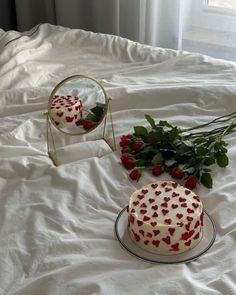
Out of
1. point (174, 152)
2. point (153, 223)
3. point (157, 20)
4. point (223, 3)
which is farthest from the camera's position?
point (157, 20)

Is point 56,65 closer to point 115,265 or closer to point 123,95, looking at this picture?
point 123,95

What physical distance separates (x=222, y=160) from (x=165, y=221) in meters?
0.33

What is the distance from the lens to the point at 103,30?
8.46ft

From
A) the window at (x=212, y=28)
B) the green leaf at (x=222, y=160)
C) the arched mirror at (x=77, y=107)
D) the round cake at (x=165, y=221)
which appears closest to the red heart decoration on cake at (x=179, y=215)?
the round cake at (x=165, y=221)

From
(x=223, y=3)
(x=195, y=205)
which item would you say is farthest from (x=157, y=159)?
(x=223, y=3)

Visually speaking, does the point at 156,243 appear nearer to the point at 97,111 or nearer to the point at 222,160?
the point at 222,160

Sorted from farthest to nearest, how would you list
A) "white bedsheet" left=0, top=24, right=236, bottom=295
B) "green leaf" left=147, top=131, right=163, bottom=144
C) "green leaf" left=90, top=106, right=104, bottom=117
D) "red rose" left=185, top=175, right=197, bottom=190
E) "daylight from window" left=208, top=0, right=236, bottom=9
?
"daylight from window" left=208, top=0, right=236, bottom=9, "green leaf" left=90, top=106, right=104, bottom=117, "green leaf" left=147, top=131, right=163, bottom=144, "red rose" left=185, top=175, right=197, bottom=190, "white bedsheet" left=0, top=24, right=236, bottom=295

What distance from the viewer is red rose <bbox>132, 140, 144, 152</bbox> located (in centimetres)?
134

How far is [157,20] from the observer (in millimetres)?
2443

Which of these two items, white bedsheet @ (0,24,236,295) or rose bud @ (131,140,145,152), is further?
rose bud @ (131,140,145,152)

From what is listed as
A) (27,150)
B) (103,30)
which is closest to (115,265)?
(27,150)

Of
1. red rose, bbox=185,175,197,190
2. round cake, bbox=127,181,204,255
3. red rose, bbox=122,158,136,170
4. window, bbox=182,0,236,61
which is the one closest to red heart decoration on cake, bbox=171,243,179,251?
round cake, bbox=127,181,204,255

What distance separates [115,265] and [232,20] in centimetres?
161

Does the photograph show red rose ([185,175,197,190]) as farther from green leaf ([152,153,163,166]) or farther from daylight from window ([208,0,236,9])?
daylight from window ([208,0,236,9])
